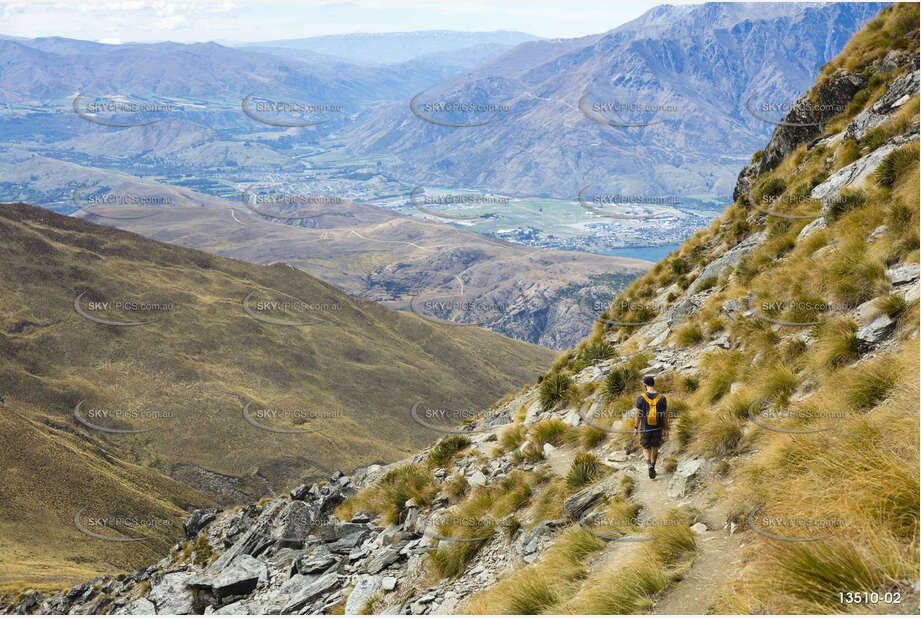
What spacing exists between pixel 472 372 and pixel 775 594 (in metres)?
126

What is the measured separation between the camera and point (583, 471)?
541 inches

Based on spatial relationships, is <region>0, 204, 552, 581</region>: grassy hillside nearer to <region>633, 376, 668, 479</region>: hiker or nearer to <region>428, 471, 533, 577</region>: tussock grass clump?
<region>428, 471, 533, 577</region>: tussock grass clump

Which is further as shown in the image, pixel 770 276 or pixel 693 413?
pixel 770 276

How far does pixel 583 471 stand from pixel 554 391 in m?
6.89

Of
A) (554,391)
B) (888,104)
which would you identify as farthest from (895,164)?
(554,391)

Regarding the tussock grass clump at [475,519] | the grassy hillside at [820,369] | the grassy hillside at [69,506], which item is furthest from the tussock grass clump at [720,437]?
the grassy hillside at [69,506]

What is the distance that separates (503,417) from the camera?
2511 centimetres

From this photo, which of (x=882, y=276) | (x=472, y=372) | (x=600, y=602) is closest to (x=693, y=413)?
(x=882, y=276)

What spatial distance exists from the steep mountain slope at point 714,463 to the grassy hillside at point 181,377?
1280 inches

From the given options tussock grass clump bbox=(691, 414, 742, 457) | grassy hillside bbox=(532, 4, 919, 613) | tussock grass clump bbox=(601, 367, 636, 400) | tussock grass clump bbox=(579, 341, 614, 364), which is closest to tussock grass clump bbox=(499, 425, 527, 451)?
tussock grass clump bbox=(601, 367, 636, 400)

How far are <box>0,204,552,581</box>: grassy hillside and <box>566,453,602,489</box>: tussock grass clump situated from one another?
1578 inches

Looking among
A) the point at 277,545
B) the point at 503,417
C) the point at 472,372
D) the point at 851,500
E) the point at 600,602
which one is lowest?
the point at 472,372

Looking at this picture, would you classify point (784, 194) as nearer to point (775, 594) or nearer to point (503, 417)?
point (503, 417)

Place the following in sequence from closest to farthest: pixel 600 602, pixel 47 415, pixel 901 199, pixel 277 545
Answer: pixel 600 602 < pixel 901 199 < pixel 277 545 < pixel 47 415
